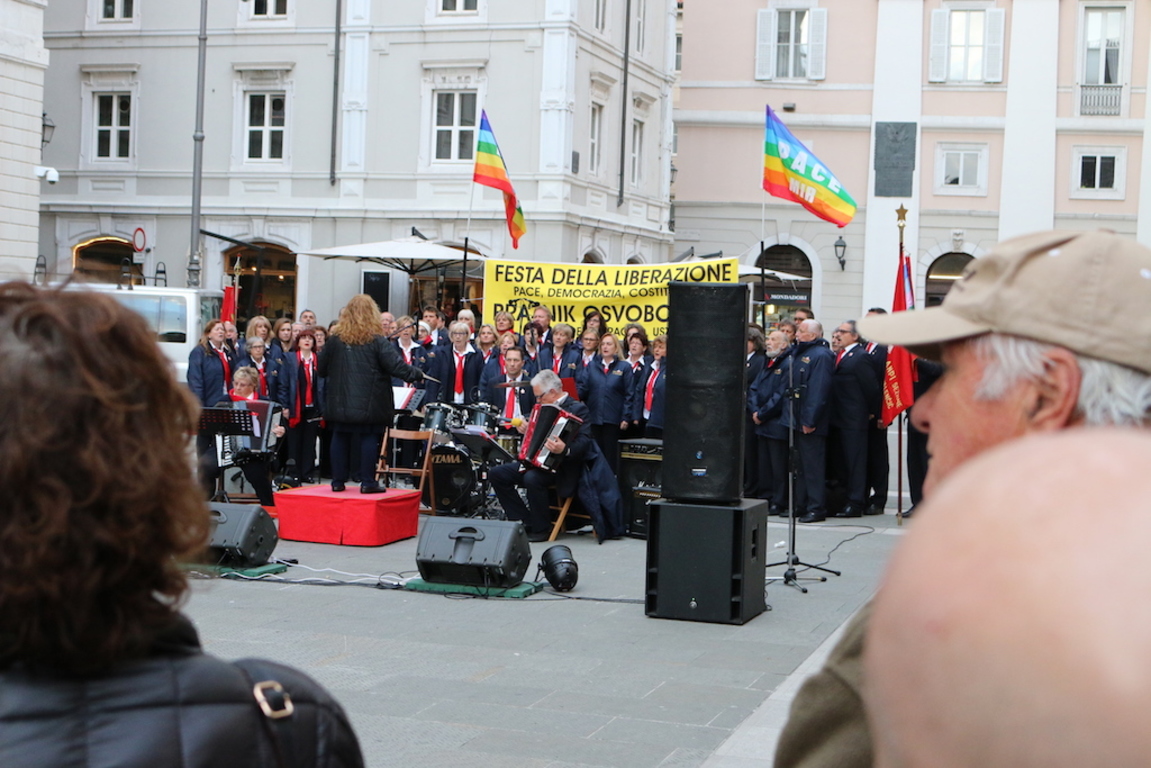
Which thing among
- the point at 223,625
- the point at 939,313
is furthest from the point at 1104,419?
the point at 223,625

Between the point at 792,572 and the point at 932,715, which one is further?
the point at 792,572

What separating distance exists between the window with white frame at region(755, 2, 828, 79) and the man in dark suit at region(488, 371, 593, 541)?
84.4 ft

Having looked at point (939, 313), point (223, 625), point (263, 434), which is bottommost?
point (223, 625)

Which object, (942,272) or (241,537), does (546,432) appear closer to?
(241,537)

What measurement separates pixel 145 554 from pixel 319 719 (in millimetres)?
298

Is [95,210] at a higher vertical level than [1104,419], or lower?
higher

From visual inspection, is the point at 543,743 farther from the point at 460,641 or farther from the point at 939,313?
the point at 939,313

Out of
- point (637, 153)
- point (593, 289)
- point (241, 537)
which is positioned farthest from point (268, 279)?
point (241, 537)

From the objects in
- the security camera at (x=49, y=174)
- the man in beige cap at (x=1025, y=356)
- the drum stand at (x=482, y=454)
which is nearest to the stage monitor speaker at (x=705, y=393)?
the drum stand at (x=482, y=454)

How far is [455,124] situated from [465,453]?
17.9 meters

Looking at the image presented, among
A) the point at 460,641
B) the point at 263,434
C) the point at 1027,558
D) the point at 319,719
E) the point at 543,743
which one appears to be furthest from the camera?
the point at 263,434

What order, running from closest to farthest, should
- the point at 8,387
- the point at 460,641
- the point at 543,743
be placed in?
the point at 8,387
the point at 543,743
the point at 460,641

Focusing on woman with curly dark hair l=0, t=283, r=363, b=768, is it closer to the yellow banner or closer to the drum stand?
the drum stand

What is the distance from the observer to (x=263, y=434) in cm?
1291
